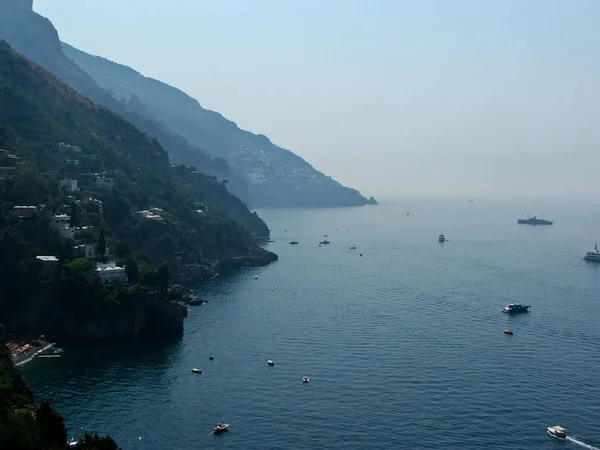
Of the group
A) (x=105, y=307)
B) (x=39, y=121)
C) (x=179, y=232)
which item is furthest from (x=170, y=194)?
(x=105, y=307)

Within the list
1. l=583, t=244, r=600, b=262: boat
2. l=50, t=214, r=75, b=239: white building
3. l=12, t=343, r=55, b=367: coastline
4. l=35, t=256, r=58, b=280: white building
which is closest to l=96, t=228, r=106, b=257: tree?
l=50, t=214, r=75, b=239: white building

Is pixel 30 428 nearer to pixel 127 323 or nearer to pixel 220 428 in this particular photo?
pixel 220 428

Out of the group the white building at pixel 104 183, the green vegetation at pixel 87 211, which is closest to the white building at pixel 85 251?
the green vegetation at pixel 87 211

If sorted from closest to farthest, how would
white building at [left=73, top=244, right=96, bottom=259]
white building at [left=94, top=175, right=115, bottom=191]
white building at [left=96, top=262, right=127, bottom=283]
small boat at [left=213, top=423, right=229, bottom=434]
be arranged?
small boat at [left=213, top=423, right=229, bottom=434], white building at [left=96, top=262, right=127, bottom=283], white building at [left=73, top=244, right=96, bottom=259], white building at [left=94, top=175, right=115, bottom=191]

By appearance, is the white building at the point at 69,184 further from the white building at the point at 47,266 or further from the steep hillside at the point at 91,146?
the white building at the point at 47,266

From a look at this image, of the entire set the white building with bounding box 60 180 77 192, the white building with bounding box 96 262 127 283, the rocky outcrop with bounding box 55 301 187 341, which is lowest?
the rocky outcrop with bounding box 55 301 187 341

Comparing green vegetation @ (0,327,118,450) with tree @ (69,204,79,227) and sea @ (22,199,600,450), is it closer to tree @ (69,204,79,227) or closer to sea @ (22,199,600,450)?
sea @ (22,199,600,450)

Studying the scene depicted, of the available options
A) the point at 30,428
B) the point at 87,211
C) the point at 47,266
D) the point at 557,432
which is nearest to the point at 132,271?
the point at 47,266
